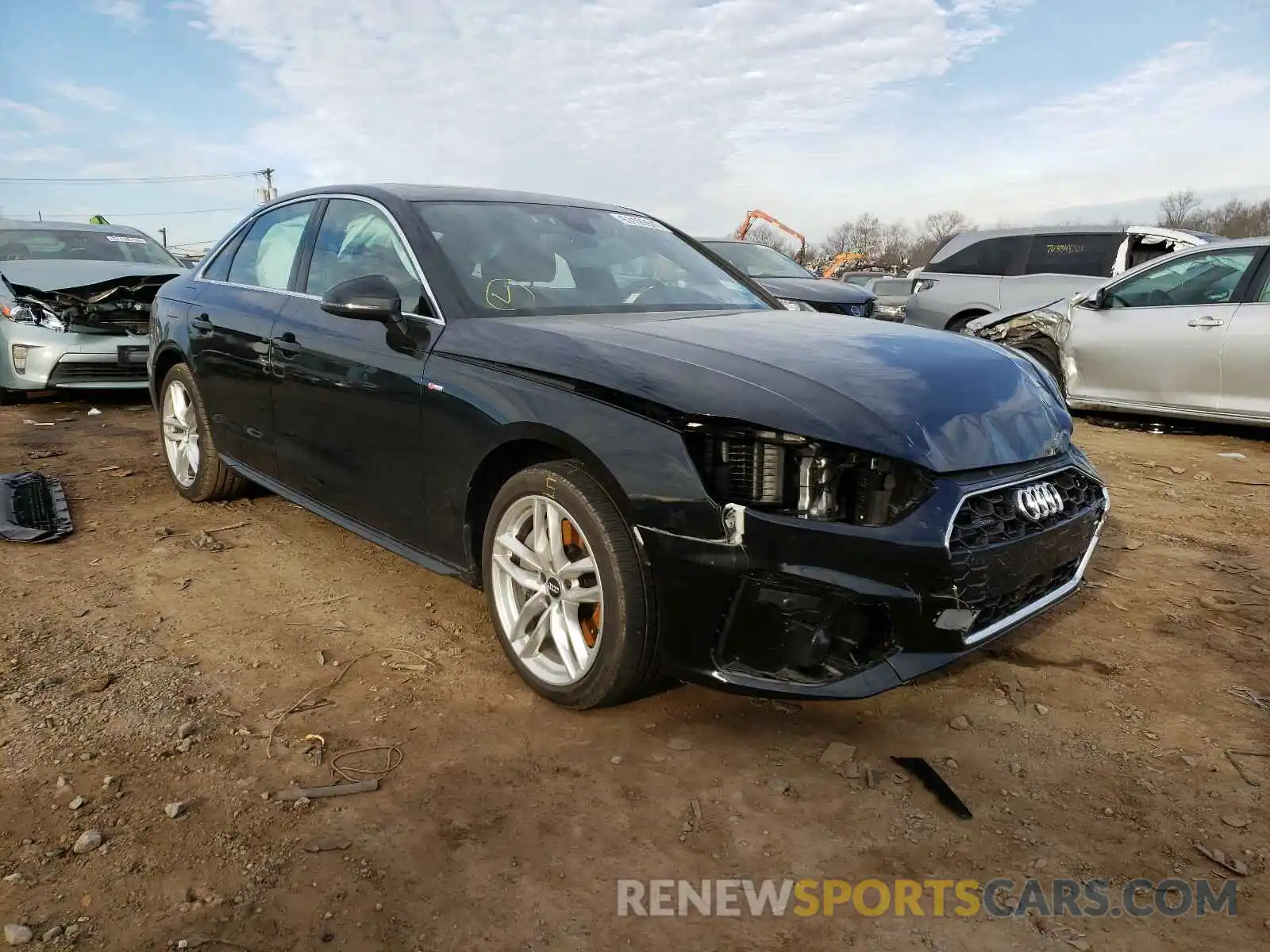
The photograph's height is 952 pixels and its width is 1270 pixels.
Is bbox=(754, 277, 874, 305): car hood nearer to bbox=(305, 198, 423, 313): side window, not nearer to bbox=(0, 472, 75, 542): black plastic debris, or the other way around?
bbox=(305, 198, 423, 313): side window

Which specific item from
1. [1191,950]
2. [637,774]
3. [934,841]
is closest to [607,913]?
[637,774]

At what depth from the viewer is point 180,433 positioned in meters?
4.98

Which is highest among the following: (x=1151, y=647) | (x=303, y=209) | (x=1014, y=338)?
(x=303, y=209)

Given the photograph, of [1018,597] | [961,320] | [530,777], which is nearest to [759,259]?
[961,320]

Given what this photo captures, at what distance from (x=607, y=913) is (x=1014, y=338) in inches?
291

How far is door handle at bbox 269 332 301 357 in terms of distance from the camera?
3.61 meters

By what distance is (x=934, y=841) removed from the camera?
2086 millimetres

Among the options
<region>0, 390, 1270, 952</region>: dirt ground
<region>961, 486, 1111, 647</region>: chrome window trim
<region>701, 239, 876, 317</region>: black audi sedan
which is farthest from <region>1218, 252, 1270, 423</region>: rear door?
<region>961, 486, 1111, 647</region>: chrome window trim

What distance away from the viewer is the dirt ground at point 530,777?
72.6 inches

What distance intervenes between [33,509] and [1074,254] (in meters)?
9.53

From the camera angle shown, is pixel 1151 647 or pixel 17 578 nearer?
pixel 1151 647

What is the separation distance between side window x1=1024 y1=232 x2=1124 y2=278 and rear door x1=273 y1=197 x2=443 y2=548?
8.06 m

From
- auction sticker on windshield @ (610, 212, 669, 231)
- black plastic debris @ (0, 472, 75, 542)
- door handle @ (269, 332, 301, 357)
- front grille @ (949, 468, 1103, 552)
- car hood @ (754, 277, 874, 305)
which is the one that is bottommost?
black plastic debris @ (0, 472, 75, 542)

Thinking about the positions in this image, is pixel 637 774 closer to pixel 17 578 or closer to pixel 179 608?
pixel 179 608
